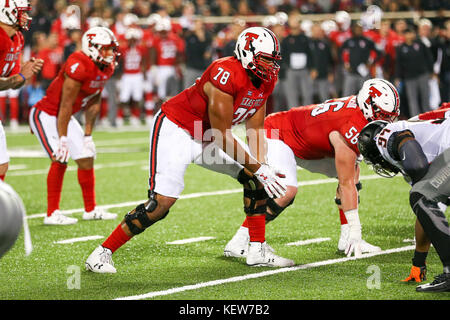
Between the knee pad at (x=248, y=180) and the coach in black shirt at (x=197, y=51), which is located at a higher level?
the coach in black shirt at (x=197, y=51)

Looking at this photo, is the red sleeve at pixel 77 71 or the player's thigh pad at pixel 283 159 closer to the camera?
the player's thigh pad at pixel 283 159

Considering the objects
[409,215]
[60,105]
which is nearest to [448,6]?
[409,215]

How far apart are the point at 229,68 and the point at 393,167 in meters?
1.23

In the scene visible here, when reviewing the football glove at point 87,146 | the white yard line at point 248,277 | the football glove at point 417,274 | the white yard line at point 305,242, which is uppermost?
the football glove at point 87,146

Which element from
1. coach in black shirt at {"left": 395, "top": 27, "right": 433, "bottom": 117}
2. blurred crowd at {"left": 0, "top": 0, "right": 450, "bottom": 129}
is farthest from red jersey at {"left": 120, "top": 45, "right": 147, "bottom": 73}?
coach in black shirt at {"left": 395, "top": 27, "right": 433, "bottom": 117}

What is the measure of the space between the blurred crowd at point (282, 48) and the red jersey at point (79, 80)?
7261 millimetres

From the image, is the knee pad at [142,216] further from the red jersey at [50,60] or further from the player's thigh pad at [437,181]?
the red jersey at [50,60]

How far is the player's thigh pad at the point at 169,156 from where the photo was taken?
17.1 feet

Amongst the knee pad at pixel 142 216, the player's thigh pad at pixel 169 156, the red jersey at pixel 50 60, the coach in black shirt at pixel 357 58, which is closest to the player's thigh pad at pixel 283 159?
the player's thigh pad at pixel 169 156

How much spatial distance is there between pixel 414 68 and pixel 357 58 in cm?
105

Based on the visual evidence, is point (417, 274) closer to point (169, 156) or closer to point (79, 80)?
point (169, 156)

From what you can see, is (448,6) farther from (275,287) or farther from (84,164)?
(275,287)

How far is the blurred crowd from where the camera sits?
14.8 metres

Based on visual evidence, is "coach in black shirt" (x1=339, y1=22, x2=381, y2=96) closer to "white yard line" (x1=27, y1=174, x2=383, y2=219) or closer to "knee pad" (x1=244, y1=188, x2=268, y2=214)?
"white yard line" (x1=27, y1=174, x2=383, y2=219)
